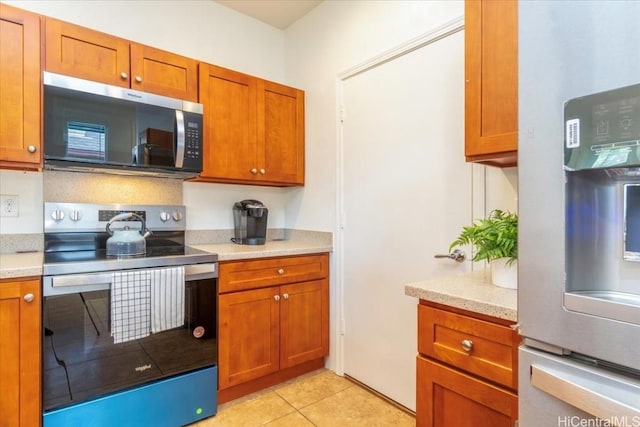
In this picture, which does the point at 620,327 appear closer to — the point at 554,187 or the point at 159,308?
the point at 554,187

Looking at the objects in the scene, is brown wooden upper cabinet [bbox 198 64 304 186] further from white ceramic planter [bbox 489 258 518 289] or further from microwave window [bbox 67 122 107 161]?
white ceramic planter [bbox 489 258 518 289]

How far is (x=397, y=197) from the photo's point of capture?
2051mm

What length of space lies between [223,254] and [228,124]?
0.91 meters

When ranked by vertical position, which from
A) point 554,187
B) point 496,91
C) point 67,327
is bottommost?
point 67,327

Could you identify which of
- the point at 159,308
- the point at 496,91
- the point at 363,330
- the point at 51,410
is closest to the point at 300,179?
the point at 363,330

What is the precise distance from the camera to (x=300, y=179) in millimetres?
2723

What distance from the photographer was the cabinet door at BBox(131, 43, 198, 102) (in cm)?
200

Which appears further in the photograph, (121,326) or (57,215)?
(57,215)

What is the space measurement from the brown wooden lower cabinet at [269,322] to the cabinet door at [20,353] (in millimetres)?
815

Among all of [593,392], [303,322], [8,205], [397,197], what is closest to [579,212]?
[593,392]

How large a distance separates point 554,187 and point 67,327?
1.88m

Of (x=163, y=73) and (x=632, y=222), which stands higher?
(x=163, y=73)

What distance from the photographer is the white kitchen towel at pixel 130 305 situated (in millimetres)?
1620

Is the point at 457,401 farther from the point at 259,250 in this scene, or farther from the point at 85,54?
the point at 85,54
